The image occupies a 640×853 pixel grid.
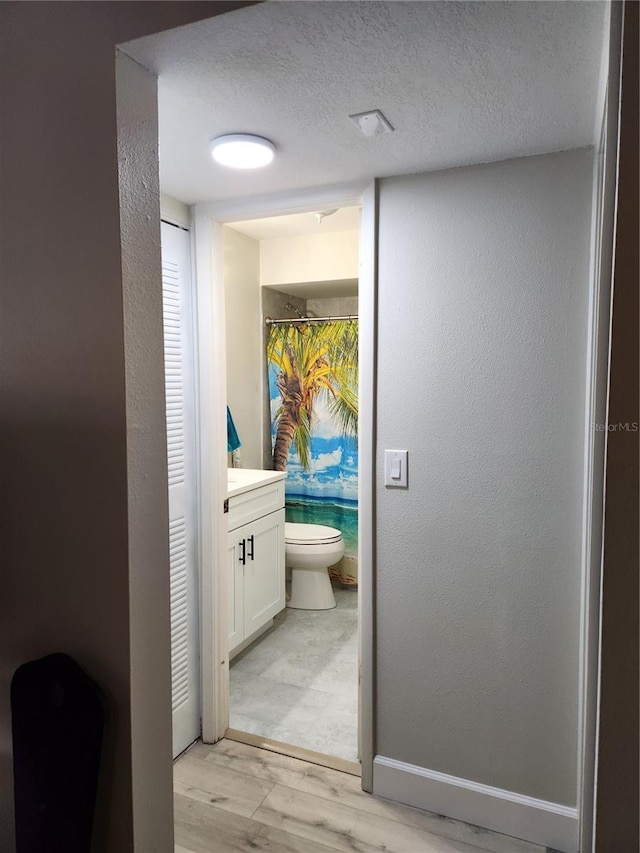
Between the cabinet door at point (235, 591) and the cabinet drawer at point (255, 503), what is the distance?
0.23 feet

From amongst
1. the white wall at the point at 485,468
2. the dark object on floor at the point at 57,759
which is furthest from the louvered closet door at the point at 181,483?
the dark object on floor at the point at 57,759

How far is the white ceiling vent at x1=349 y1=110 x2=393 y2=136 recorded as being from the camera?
1.39m

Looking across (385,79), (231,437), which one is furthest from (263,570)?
(385,79)

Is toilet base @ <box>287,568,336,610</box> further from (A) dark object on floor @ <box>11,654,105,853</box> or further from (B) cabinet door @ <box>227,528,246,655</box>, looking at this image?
(A) dark object on floor @ <box>11,654,105,853</box>

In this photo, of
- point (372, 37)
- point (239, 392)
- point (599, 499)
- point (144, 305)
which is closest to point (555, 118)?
point (372, 37)

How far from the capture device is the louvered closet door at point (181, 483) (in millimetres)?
2090

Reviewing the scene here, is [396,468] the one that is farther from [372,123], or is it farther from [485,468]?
[372,123]

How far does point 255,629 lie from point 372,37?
8.76ft

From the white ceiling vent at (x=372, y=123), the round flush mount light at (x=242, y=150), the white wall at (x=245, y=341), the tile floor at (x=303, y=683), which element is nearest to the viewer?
the white ceiling vent at (x=372, y=123)

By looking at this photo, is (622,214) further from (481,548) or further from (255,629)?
(255,629)

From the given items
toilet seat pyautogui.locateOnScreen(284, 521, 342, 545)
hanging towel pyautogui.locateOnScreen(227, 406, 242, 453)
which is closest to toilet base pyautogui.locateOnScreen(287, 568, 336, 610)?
toilet seat pyautogui.locateOnScreen(284, 521, 342, 545)

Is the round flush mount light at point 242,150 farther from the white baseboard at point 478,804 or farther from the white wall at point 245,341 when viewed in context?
the white baseboard at point 478,804

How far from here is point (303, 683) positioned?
106 inches

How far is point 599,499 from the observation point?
41.5 inches
